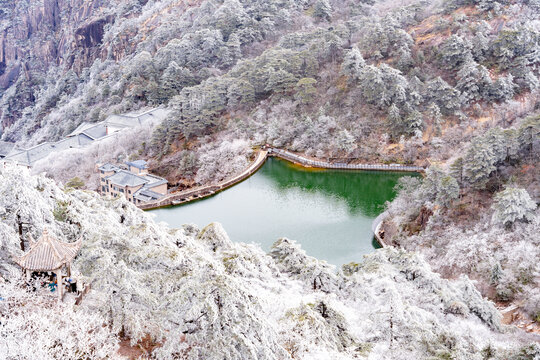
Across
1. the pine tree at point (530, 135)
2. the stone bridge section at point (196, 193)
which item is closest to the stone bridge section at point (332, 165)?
the stone bridge section at point (196, 193)

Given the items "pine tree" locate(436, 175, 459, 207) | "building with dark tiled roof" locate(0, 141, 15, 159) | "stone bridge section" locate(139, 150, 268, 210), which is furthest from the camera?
"building with dark tiled roof" locate(0, 141, 15, 159)

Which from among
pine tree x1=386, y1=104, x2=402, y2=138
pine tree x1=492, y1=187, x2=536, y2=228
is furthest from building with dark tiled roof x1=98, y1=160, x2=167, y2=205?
pine tree x1=492, y1=187, x2=536, y2=228

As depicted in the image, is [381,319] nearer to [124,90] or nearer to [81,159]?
[81,159]

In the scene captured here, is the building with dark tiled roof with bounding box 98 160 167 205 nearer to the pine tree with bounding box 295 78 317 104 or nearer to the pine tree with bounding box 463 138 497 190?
the pine tree with bounding box 295 78 317 104

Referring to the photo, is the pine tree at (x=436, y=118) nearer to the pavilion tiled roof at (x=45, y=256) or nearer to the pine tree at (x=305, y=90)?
the pine tree at (x=305, y=90)

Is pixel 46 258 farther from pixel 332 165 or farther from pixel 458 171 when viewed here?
pixel 332 165

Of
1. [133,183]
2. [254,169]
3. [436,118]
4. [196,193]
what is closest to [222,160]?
[254,169]

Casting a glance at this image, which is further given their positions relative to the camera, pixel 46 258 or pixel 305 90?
pixel 305 90
